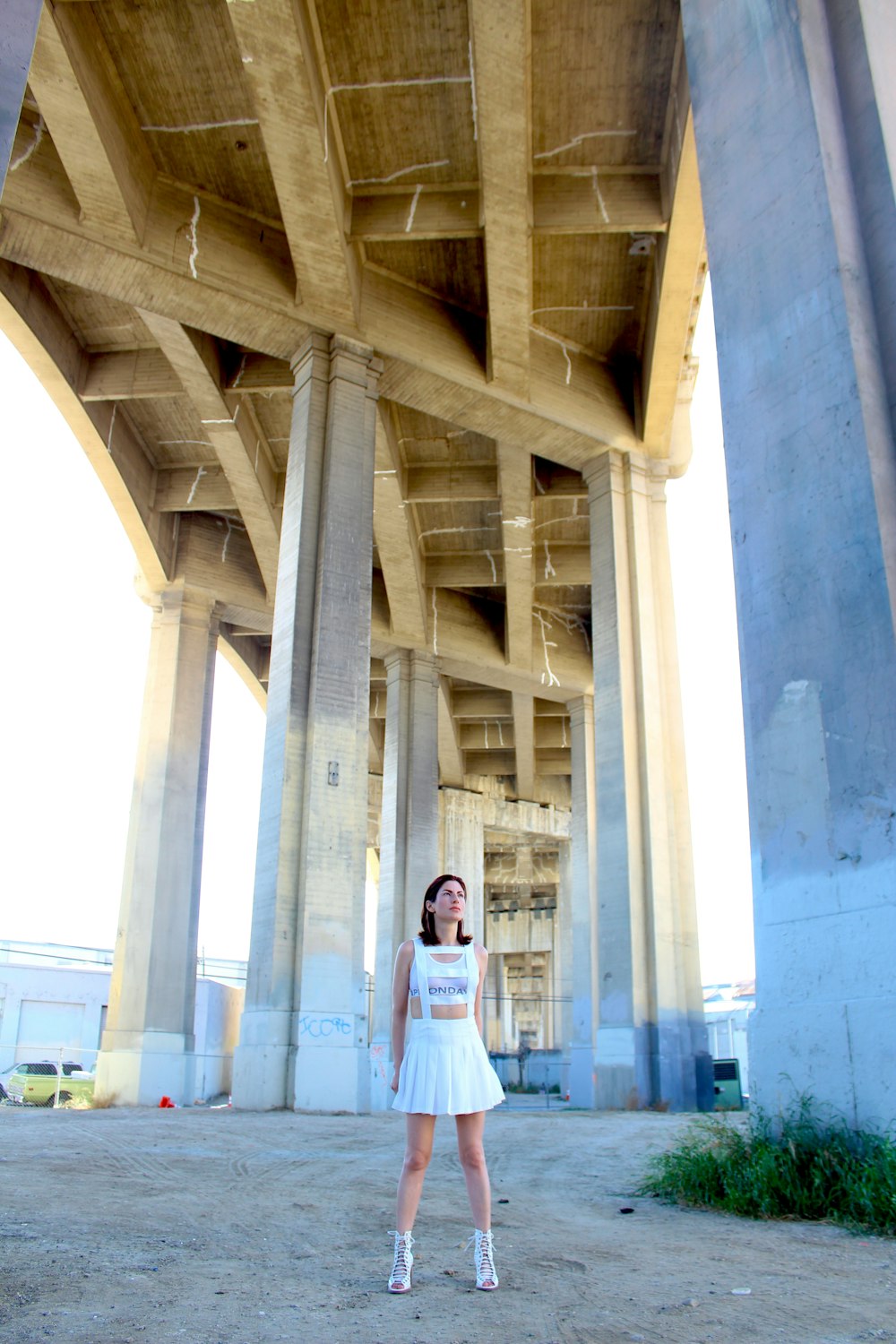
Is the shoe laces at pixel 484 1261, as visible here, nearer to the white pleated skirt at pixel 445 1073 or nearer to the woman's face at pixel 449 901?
the white pleated skirt at pixel 445 1073

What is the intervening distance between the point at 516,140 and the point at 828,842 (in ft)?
36.2

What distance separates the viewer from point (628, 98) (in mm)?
14383

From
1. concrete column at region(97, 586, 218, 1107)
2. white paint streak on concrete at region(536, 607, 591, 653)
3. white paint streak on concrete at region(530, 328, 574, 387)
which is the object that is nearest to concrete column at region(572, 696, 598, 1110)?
white paint streak on concrete at region(536, 607, 591, 653)

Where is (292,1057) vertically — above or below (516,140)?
below

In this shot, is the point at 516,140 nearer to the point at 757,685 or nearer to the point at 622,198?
the point at 622,198

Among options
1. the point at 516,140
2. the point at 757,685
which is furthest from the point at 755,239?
the point at 516,140

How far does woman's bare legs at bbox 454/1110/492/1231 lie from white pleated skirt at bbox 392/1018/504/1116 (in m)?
0.05

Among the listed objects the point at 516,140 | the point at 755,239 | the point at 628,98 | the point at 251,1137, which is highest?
the point at 628,98

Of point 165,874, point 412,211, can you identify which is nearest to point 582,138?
point 412,211

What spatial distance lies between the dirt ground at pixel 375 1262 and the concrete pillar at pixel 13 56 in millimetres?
4589

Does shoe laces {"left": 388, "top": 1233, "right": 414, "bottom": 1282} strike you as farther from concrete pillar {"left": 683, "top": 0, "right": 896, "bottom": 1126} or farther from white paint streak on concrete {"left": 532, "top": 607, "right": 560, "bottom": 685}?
white paint streak on concrete {"left": 532, "top": 607, "right": 560, "bottom": 685}

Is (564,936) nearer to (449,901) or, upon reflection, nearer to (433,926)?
(433,926)

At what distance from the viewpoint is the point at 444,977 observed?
364 cm

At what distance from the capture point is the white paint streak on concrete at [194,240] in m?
14.9
